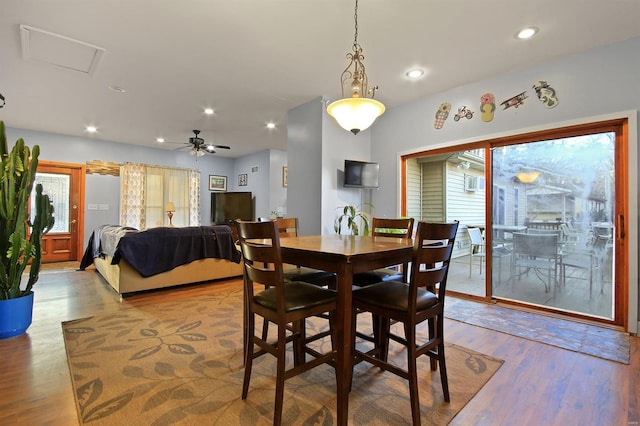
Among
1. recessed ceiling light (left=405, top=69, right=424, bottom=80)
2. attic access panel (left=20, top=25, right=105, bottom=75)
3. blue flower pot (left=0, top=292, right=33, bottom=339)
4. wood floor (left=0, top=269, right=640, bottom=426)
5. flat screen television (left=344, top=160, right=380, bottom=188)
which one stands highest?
recessed ceiling light (left=405, top=69, right=424, bottom=80)

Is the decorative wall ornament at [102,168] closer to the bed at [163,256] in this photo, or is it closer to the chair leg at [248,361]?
the bed at [163,256]

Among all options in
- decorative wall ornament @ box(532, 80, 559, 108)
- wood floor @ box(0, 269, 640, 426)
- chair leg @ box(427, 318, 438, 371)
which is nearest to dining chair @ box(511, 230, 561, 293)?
wood floor @ box(0, 269, 640, 426)

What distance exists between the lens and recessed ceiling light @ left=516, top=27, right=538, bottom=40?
258 cm

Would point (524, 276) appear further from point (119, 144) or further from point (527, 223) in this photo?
point (119, 144)

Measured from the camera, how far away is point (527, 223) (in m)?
3.41

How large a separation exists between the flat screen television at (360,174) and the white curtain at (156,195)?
16.7 feet

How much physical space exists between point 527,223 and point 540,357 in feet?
5.49

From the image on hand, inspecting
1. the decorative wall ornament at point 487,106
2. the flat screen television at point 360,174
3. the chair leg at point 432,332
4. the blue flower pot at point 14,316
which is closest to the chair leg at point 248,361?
the chair leg at point 432,332

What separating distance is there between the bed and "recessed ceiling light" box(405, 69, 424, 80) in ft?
10.7

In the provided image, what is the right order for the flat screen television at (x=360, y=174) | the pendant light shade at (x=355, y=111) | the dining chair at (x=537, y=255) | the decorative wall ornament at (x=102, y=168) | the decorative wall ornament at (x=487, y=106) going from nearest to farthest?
the pendant light shade at (x=355, y=111)
the dining chair at (x=537, y=255)
the decorative wall ornament at (x=487, y=106)
the flat screen television at (x=360, y=174)
the decorative wall ornament at (x=102, y=168)

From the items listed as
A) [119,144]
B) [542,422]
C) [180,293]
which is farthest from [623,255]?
[119,144]

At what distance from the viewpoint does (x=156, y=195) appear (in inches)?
284

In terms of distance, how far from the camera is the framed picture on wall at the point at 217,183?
820cm

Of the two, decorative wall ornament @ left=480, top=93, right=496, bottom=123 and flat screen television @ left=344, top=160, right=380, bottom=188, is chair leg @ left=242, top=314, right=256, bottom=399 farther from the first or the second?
decorative wall ornament @ left=480, top=93, right=496, bottom=123
